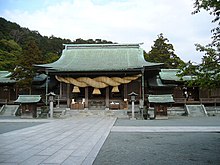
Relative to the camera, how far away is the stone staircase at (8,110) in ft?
78.9

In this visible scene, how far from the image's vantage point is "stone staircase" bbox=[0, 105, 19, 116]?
24.0 m

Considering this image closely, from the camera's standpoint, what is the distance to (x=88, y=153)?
21.0ft

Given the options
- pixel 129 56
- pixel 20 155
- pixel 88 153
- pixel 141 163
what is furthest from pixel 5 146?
pixel 129 56

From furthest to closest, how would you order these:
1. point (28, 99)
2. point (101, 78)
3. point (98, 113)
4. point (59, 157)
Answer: point (101, 78), point (98, 113), point (28, 99), point (59, 157)

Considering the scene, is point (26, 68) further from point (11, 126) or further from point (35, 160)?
point (35, 160)

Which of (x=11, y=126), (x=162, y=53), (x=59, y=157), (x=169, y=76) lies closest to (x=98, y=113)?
(x=11, y=126)

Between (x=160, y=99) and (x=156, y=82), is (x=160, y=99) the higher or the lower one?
the lower one

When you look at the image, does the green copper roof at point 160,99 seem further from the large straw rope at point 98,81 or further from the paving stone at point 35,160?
the paving stone at point 35,160

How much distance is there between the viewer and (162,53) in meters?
42.5

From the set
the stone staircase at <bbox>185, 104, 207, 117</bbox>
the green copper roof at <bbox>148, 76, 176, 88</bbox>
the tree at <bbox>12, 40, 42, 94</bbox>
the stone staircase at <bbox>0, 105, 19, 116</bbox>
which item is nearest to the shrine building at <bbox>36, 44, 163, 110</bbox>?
the green copper roof at <bbox>148, 76, 176, 88</bbox>

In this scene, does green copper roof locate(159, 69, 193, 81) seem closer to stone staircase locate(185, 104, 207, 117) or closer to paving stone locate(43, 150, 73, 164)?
stone staircase locate(185, 104, 207, 117)

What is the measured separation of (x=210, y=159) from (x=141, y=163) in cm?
192

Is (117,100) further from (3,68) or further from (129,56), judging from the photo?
(3,68)

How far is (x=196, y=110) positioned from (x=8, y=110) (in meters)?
20.7
